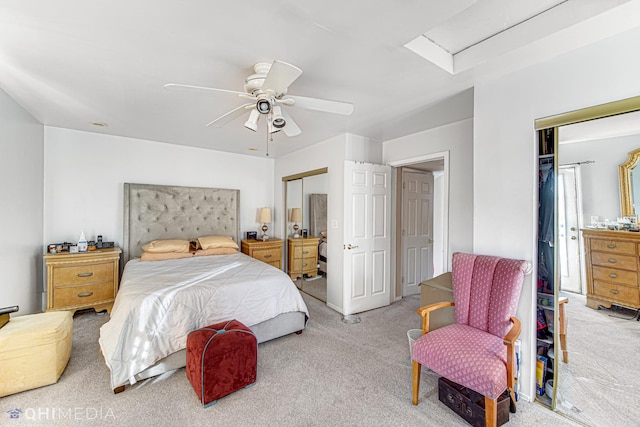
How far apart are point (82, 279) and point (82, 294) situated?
185 mm

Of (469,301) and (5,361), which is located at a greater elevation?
(469,301)

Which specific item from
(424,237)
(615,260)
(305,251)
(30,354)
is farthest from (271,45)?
(424,237)

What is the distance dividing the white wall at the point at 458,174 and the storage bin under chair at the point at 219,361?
253 cm

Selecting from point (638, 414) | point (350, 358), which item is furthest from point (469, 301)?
point (350, 358)

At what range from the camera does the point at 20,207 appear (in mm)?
2814

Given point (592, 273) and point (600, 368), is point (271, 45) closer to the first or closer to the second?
point (592, 273)

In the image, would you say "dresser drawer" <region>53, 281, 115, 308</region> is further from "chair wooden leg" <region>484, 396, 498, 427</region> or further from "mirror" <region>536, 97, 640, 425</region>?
"mirror" <region>536, 97, 640, 425</region>

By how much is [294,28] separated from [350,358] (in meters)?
2.72

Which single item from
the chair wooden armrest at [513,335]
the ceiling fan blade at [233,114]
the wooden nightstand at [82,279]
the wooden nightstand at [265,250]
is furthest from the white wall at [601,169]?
the wooden nightstand at [82,279]

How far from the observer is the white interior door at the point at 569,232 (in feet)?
5.95

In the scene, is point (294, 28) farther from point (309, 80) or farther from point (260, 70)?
point (309, 80)

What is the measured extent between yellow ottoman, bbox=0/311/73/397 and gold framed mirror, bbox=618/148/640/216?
13.4 ft

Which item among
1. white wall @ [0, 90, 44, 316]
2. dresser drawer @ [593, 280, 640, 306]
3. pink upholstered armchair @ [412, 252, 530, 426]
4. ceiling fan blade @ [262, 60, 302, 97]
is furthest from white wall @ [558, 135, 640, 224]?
white wall @ [0, 90, 44, 316]

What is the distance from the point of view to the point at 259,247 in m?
4.68
